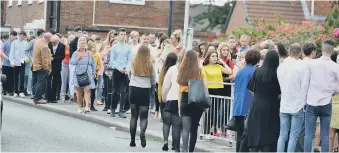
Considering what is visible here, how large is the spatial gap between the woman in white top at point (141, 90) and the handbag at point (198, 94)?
1.67 metres

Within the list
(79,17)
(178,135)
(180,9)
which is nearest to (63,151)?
(178,135)

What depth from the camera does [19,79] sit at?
1025 inches

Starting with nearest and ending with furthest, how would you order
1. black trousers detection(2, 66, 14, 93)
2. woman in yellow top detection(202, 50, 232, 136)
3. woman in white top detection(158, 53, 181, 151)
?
1. woman in white top detection(158, 53, 181, 151)
2. woman in yellow top detection(202, 50, 232, 136)
3. black trousers detection(2, 66, 14, 93)

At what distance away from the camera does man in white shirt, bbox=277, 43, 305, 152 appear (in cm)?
1318

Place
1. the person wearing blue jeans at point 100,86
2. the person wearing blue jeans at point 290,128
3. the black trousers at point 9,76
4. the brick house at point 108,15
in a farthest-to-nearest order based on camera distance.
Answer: the brick house at point 108,15
the black trousers at point 9,76
the person wearing blue jeans at point 100,86
the person wearing blue jeans at point 290,128

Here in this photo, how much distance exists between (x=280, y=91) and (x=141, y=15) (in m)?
26.7

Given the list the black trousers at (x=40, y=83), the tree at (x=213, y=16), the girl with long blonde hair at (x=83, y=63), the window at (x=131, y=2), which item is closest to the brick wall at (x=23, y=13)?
the window at (x=131, y=2)

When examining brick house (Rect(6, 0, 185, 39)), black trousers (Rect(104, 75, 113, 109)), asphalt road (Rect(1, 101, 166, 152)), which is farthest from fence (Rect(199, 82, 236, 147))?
brick house (Rect(6, 0, 185, 39))

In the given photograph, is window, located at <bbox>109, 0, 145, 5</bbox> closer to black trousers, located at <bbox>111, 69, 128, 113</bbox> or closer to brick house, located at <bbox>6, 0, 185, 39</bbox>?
brick house, located at <bbox>6, 0, 185, 39</bbox>

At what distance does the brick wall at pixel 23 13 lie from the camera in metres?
40.8

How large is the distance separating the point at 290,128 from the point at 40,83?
11.0 meters

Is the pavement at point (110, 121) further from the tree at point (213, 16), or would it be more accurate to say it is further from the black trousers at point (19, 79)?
the tree at point (213, 16)

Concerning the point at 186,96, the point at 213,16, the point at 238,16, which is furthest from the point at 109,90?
the point at 213,16

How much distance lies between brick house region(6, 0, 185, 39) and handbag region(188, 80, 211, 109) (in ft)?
77.2
